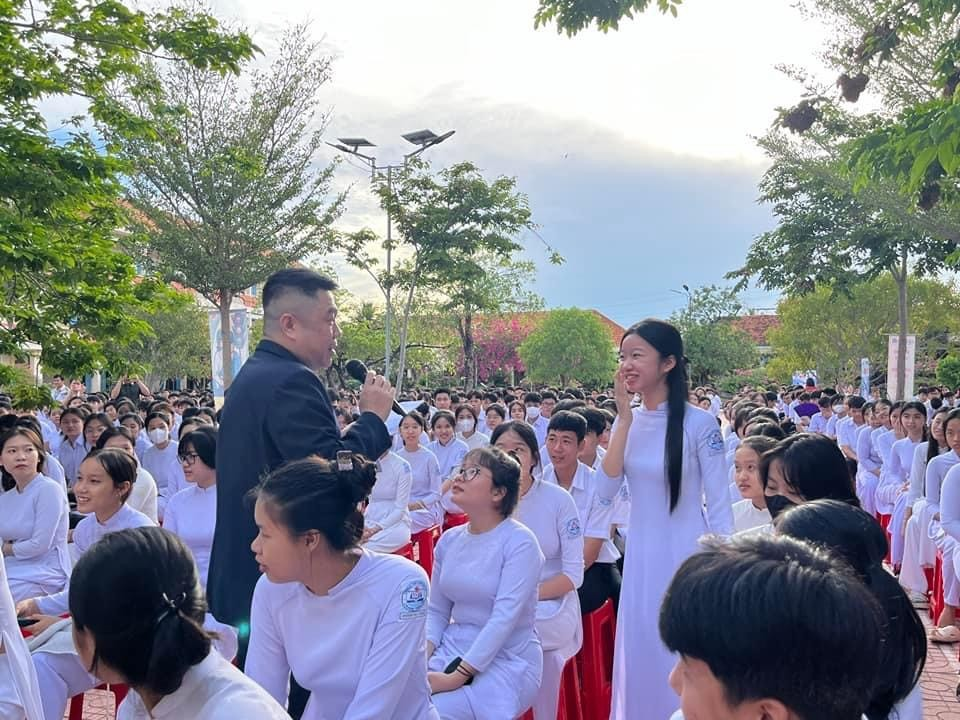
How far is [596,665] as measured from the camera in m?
4.51

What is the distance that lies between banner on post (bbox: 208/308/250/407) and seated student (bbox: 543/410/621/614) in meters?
7.63

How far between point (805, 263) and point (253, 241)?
40.1ft

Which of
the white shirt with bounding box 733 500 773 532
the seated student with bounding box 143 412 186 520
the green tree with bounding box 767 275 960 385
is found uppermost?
the green tree with bounding box 767 275 960 385

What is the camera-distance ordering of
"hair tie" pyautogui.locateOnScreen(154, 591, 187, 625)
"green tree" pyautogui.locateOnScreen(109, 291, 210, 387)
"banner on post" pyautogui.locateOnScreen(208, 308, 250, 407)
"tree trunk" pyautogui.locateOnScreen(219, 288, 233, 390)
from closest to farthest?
"hair tie" pyautogui.locateOnScreen(154, 591, 187, 625), "banner on post" pyautogui.locateOnScreen(208, 308, 250, 407), "tree trunk" pyautogui.locateOnScreen(219, 288, 233, 390), "green tree" pyautogui.locateOnScreen(109, 291, 210, 387)

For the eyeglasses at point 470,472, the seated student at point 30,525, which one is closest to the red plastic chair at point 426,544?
the seated student at point 30,525

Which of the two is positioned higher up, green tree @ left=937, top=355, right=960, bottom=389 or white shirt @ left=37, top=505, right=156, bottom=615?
green tree @ left=937, top=355, right=960, bottom=389

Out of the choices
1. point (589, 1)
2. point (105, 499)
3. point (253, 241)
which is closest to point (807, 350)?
point (253, 241)

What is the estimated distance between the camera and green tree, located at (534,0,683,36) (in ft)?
21.0

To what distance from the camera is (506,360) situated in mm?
40625

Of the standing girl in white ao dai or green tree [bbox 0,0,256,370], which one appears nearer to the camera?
the standing girl in white ao dai

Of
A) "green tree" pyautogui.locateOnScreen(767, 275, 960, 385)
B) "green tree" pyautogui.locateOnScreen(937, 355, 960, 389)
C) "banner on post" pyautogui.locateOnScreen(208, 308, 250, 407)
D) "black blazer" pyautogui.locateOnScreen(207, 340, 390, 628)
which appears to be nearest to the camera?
"black blazer" pyautogui.locateOnScreen(207, 340, 390, 628)

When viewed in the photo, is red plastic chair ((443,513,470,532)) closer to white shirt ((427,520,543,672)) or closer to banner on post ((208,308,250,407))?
white shirt ((427,520,543,672))

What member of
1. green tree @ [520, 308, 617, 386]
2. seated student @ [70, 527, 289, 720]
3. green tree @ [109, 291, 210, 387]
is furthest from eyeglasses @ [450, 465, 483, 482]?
green tree @ [520, 308, 617, 386]

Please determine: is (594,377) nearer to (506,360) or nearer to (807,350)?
(506,360)
